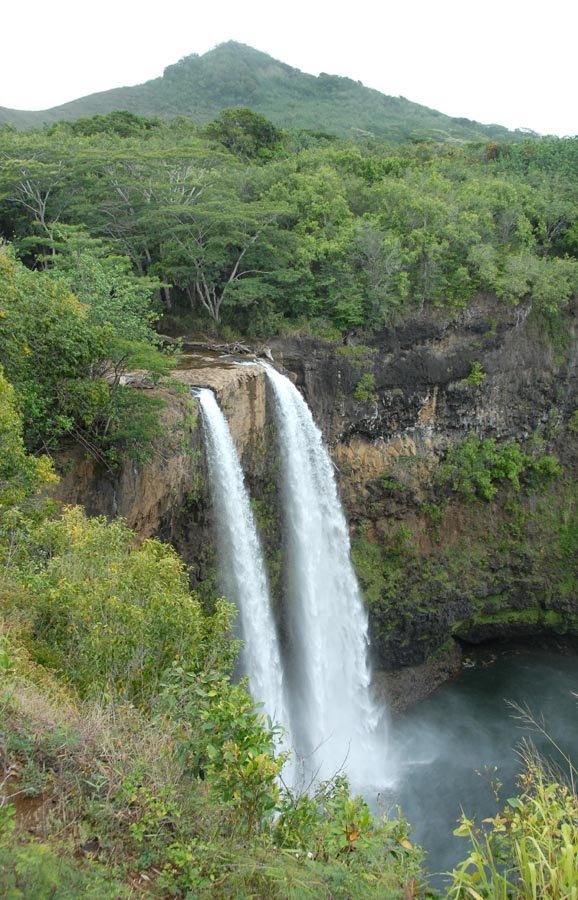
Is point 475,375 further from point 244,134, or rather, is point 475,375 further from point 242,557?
point 244,134

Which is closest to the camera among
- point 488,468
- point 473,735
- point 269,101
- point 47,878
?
point 47,878

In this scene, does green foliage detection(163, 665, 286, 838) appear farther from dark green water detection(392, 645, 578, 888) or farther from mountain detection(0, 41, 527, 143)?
mountain detection(0, 41, 527, 143)

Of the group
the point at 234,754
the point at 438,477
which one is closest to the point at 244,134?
the point at 438,477

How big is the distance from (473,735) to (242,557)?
8139mm

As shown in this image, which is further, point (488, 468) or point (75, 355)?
point (488, 468)

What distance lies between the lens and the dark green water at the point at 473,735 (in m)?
12.9

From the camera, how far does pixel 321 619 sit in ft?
48.6

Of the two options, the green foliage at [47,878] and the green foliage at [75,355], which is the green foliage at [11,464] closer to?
the green foliage at [75,355]

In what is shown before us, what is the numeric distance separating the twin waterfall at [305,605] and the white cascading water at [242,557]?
2 centimetres

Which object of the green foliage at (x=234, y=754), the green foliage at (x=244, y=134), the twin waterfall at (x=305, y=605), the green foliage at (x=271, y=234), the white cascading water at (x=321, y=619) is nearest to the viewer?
the green foliage at (x=234, y=754)

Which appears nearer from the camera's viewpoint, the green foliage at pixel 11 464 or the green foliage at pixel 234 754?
the green foliage at pixel 234 754

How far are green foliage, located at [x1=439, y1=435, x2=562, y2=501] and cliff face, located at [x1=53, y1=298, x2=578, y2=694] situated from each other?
0.25 meters

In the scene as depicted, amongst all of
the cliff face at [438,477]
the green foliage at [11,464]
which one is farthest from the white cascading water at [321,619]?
the green foliage at [11,464]

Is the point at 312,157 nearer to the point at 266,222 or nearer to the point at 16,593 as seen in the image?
the point at 266,222
